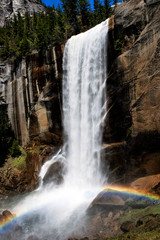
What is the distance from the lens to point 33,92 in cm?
2153

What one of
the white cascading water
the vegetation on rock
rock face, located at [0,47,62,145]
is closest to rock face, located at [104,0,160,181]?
the white cascading water

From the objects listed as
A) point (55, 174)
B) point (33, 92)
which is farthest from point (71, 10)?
point (55, 174)

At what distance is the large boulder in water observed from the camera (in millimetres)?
15969

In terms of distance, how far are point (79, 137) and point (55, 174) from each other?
401cm

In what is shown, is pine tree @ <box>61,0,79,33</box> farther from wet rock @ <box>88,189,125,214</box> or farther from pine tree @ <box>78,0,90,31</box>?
wet rock @ <box>88,189,125,214</box>

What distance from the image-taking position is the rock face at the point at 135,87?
12086 millimetres

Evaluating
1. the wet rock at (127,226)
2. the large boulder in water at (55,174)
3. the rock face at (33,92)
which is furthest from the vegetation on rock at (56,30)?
the wet rock at (127,226)

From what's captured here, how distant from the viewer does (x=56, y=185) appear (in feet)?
51.5

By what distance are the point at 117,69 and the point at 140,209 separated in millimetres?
9991

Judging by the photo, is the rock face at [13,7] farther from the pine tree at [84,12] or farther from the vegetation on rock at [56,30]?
the pine tree at [84,12]

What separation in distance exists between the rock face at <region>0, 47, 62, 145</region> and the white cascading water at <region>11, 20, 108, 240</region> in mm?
1289

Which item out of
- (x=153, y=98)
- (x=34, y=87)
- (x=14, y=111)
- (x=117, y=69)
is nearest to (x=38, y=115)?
(x=34, y=87)

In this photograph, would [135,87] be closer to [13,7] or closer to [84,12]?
[84,12]

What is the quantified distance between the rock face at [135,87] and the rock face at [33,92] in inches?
270
